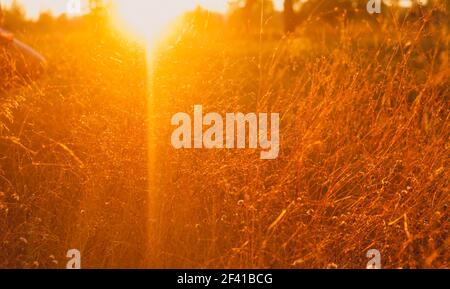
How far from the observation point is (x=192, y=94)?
13.1 feet

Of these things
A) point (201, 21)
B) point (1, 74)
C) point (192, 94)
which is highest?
point (201, 21)

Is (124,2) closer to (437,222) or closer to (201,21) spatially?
(201,21)

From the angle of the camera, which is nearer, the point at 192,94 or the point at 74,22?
the point at 192,94

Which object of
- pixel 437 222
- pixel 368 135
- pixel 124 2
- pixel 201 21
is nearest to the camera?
pixel 437 222

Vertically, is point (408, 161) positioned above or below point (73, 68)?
below

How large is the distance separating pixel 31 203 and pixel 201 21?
2.11m

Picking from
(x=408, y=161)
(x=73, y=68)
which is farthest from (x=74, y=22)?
(x=408, y=161)
